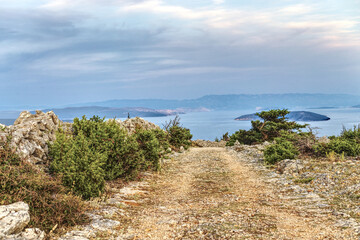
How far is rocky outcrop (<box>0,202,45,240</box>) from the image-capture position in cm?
573

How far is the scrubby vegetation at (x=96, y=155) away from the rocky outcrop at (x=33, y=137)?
398mm

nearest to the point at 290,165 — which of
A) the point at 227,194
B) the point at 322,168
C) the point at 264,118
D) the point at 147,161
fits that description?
the point at 322,168

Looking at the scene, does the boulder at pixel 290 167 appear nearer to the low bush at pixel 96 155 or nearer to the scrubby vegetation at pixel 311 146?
the scrubby vegetation at pixel 311 146

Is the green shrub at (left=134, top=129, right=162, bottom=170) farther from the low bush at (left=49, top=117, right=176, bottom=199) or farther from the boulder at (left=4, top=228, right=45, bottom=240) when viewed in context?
the boulder at (left=4, top=228, right=45, bottom=240)

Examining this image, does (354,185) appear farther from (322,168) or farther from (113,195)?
(113,195)

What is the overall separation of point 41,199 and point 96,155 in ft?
10.6

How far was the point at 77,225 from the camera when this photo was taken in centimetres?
714

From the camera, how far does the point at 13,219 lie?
591cm

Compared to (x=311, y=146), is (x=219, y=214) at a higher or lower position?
lower

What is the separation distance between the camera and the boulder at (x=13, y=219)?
573cm

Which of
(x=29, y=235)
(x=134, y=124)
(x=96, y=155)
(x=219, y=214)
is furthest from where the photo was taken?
(x=134, y=124)

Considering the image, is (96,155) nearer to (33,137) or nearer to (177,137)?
(33,137)

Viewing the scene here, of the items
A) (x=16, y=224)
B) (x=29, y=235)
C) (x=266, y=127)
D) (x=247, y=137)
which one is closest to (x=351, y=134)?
(x=266, y=127)

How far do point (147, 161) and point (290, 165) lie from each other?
6847 millimetres
